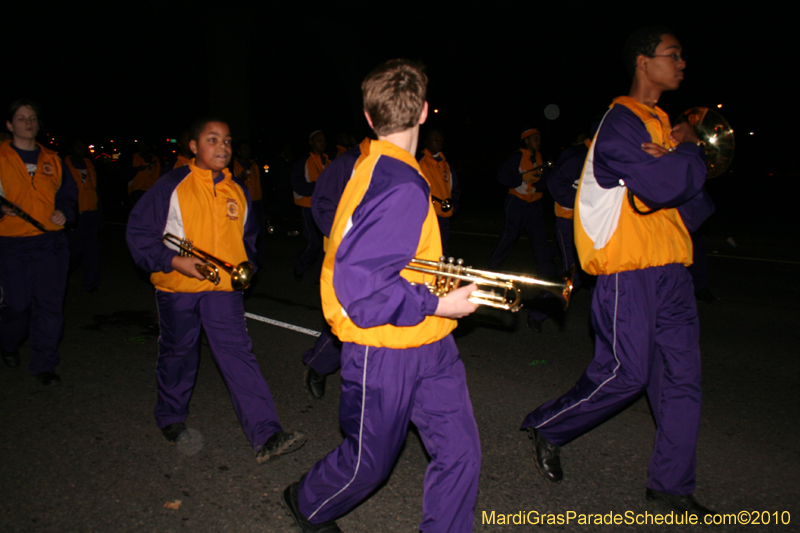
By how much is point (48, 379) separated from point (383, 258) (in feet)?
12.8

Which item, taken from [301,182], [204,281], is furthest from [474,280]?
[301,182]

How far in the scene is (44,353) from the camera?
4.75m

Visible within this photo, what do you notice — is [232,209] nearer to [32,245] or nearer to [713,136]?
[32,245]

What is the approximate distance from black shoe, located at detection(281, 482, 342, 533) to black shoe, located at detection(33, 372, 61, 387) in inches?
117

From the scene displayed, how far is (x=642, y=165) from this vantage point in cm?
277

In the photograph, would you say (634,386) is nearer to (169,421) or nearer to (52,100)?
(169,421)

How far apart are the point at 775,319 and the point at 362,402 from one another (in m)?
6.25

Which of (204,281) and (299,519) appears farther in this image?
(204,281)

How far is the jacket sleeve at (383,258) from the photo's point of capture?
2047 millimetres

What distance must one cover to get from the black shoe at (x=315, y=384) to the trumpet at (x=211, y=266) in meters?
1.31

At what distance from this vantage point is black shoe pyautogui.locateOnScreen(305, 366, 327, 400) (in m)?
4.57

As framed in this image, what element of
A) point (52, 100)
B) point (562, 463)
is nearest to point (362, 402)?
point (562, 463)

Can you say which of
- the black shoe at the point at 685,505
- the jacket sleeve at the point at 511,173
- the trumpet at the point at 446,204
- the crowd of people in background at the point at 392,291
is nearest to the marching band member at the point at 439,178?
the trumpet at the point at 446,204

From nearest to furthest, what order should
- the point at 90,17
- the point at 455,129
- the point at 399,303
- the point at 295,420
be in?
the point at 399,303, the point at 295,420, the point at 90,17, the point at 455,129
